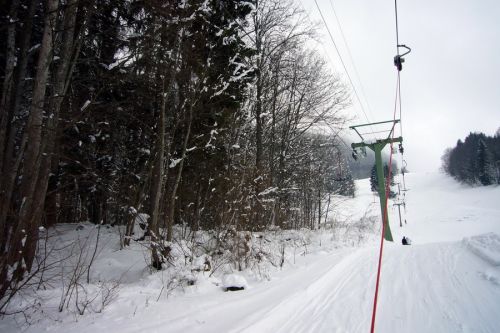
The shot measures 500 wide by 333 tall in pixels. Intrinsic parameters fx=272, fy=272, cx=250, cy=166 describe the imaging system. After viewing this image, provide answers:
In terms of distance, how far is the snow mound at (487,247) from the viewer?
636cm

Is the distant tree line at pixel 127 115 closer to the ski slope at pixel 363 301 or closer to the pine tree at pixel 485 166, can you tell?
the ski slope at pixel 363 301

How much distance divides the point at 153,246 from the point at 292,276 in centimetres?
303

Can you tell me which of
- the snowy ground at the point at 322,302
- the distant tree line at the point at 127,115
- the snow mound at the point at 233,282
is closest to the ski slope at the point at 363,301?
the snowy ground at the point at 322,302

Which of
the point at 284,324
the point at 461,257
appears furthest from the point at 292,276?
the point at 461,257

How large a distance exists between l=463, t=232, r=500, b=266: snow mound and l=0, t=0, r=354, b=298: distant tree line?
19.8 feet

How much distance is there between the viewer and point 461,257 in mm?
7203

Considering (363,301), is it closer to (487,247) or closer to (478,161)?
(487,247)

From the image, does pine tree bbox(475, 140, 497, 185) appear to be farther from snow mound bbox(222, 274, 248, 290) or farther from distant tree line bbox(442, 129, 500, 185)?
snow mound bbox(222, 274, 248, 290)

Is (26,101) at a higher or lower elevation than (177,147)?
higher

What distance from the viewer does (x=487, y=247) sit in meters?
7.45

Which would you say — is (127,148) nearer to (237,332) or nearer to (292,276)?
(292,276)

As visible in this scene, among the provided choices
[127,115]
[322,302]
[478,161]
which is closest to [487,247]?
[322,302]

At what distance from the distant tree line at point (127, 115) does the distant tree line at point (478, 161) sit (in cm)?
7292

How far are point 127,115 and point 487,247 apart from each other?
10.5m
